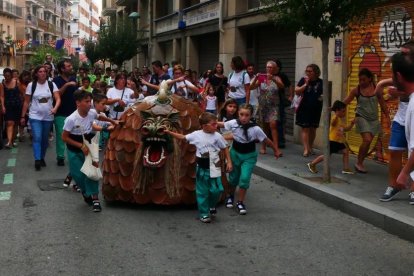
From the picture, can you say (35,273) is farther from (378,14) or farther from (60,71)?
(378,14)

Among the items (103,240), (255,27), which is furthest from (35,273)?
(255,27)

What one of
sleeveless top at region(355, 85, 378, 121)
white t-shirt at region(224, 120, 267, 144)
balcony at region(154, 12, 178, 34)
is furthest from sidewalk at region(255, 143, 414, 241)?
balcony at region(154, 12, 178, 34)

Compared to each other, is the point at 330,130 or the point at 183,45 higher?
the point at 183,45

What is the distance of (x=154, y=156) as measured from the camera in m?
6.46

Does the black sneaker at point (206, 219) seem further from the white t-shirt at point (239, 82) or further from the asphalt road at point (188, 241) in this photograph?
the white t-shirt at point (239, 82)

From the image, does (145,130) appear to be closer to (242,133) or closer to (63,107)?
(242,133)

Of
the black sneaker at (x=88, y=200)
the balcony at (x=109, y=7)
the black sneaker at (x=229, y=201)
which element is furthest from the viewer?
the balcony at (x=109, y=7)

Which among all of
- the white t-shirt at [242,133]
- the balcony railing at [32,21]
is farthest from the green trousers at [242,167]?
the balcony railing at [32,21]

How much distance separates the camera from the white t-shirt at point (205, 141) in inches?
246

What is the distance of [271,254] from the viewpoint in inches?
203

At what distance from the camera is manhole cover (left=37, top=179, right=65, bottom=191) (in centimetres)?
802

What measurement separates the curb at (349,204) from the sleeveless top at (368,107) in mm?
1391

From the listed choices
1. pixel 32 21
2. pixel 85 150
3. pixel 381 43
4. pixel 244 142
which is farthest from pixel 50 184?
pixel 32 21

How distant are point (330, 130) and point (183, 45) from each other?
54.8 ft
